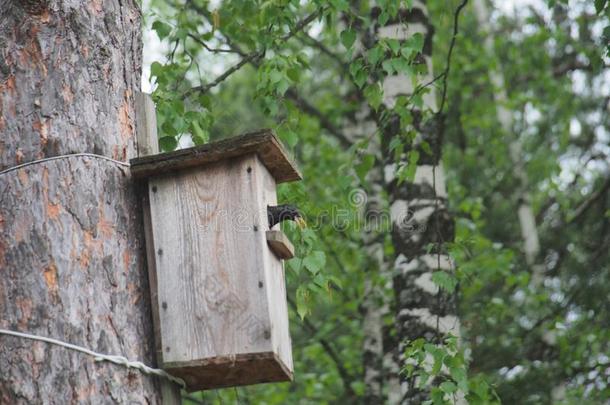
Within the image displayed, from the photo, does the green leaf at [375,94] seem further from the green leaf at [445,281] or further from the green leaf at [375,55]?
the green leaf at [445,281]

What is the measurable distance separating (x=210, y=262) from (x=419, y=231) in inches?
108

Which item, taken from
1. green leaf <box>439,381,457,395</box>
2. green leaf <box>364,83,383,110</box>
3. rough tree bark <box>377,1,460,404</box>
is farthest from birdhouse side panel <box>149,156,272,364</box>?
rough tree bark <box>377,1,460,404</box>

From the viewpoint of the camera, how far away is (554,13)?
12648 mm

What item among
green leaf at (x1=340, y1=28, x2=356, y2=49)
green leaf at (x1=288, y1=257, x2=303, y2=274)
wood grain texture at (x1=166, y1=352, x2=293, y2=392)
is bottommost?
wood grain texture at (x1=166, y1=352, x2=293, y2=392)

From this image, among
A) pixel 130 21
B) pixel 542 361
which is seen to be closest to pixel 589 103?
pixel 542 361

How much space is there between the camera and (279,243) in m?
3.36

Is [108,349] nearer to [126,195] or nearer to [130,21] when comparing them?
[126,195]

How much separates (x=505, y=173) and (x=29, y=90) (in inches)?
371

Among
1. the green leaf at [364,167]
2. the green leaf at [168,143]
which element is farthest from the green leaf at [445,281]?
the green leaf at [168,143]

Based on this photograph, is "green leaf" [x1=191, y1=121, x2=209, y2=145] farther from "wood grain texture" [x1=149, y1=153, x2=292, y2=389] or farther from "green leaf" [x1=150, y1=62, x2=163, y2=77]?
"wood grain texture" [x1=149, y1=153, x2=292, y2=389]

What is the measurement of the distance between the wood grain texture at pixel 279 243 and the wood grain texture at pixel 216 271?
0.03m

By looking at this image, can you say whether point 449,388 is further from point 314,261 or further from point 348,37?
point 348,37

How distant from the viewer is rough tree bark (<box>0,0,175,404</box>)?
2.88 m

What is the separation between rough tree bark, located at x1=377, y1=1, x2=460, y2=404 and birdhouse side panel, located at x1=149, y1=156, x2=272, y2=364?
2.15 m
